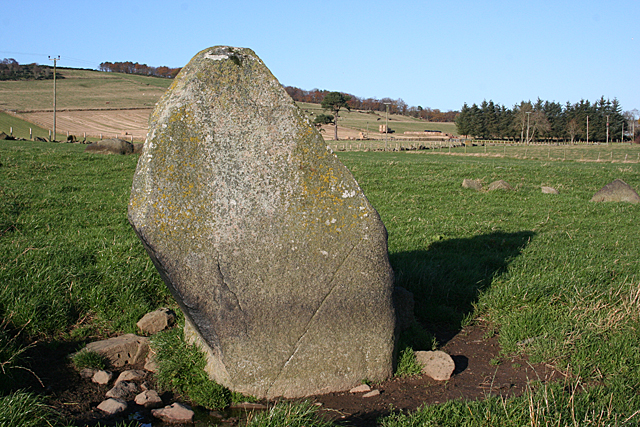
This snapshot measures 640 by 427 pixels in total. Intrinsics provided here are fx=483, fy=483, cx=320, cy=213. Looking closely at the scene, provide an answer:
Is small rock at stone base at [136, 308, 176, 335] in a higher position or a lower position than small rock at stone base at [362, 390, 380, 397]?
higher

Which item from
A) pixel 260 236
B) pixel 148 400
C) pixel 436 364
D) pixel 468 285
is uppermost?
pixel 260 236

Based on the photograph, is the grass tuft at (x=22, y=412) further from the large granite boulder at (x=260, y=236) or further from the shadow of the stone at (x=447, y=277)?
the shadow of the stone at (x=447, y=277)

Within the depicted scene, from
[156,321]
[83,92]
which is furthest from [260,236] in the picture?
[83,92]

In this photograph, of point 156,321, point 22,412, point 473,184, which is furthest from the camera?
point 473,184

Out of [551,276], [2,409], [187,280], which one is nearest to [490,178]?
[551,276]

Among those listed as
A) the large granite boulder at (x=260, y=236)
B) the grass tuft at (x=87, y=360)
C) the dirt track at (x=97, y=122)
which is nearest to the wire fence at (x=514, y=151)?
the dirt track at (x=97, y=122)

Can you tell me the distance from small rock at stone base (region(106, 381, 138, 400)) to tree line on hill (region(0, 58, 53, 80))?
125 meters

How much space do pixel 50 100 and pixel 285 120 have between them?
98.0m

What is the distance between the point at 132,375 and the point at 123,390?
0.33 metres

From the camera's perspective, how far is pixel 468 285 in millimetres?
6719

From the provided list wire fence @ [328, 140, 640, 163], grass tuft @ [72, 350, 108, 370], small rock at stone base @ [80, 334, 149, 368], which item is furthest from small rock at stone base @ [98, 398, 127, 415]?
wire fence @ [328, 140, 640, 163]

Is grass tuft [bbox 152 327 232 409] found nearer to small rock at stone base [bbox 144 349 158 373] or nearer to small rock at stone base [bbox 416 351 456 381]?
small rock at stone base [bbox 144 349 158 373]

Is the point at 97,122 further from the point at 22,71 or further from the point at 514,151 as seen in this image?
the point at 514,151

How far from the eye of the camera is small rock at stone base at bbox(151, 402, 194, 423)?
13.0 feet
